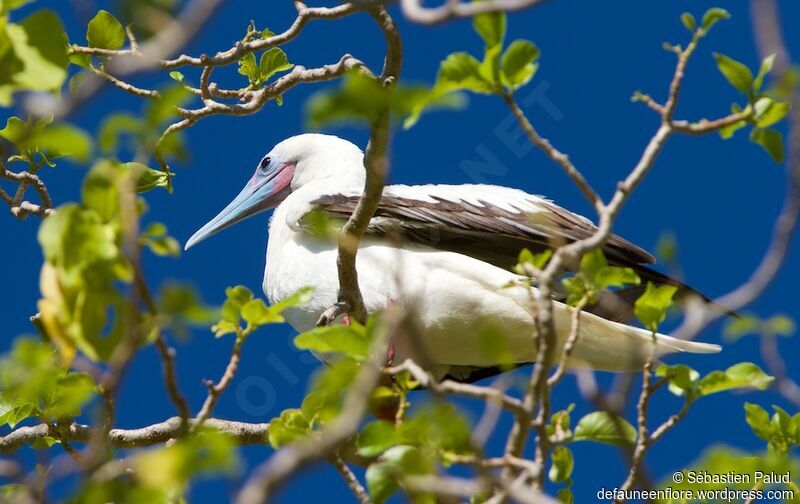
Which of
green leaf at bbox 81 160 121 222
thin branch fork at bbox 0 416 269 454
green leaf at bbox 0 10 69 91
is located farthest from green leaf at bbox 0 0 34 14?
thin branch fork at bbox 0 416 269 454

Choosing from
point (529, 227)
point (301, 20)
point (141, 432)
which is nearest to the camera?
point (301, 20)

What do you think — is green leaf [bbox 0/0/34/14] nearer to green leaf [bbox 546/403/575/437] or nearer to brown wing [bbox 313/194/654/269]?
green leaf [bbox 546/403/575/437]

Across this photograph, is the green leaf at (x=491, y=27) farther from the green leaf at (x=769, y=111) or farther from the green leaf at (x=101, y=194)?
the green leaf at (x=101, y=194)

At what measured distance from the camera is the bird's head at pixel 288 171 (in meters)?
6.41

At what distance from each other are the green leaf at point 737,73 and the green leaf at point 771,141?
0.12 metres

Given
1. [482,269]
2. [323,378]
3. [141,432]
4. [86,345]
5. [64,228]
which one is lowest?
[141,432]

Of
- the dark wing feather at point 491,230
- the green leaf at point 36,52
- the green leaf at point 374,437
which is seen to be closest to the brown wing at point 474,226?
the dark wing feather at point 491,230

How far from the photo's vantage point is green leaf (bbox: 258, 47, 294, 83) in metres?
4.80

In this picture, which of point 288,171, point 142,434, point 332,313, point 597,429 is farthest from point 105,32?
point 597,429

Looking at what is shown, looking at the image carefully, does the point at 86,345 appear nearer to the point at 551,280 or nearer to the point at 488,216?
→ the point at 551,280

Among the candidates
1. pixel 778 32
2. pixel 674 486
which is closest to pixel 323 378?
pixel 778 32

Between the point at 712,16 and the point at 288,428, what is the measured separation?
63.3 inches

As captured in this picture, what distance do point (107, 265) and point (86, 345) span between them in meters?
0.16

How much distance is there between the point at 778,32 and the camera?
2137 mm
